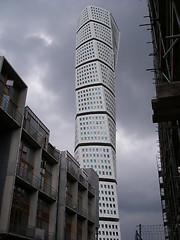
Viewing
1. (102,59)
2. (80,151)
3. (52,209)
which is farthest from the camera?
(102,59)

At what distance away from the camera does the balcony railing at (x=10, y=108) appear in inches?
732

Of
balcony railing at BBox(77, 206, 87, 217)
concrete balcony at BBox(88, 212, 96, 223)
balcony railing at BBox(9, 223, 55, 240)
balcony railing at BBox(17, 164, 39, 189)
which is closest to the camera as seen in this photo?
balcony railing at BBox(9, 223, 55, 240)

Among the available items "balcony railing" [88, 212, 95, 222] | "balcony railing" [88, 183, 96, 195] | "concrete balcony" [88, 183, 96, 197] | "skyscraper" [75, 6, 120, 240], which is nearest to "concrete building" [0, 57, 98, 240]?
"balcony railing" [88, 212, 95, 222]

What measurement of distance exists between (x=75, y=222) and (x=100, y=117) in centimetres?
8210

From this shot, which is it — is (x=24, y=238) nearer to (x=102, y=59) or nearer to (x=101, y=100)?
(x=101, y=100)

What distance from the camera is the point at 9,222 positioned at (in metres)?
16.8

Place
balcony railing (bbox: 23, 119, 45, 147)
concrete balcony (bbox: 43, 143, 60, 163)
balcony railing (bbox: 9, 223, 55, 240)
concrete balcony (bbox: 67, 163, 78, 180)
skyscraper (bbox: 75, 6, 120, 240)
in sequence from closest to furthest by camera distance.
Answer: balcony railing (bbox: 9, 223, 55, 240)
balcony railing (bbox: 23, 119, 45, 147)
concrete balcony (bbox: 43, 143, 60, 163)
concrete balcony (bbox: 67, 163, 78, 180)
skyscraper (bbox: 75, 6, 120, 240)

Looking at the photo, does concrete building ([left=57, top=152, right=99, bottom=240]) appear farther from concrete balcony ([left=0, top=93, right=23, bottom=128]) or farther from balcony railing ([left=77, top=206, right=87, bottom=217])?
concrete balcony ([left=0, top=93, right=23, bottom=128])

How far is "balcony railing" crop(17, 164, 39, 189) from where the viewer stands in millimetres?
19562

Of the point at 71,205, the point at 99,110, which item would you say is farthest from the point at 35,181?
the point at 99,110

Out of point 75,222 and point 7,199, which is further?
point 75,222

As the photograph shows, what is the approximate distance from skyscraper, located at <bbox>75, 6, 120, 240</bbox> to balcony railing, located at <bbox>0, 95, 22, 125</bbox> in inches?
3237

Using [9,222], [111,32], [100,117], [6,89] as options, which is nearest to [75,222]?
[9,222]

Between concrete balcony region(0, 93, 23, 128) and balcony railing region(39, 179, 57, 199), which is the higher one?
concrete balcony region(0, 93, 23, 128)
